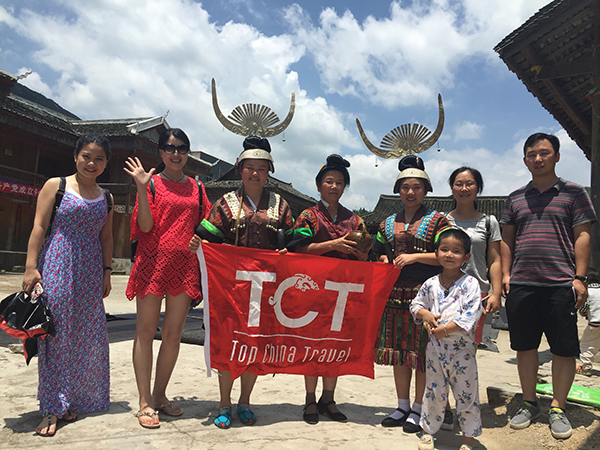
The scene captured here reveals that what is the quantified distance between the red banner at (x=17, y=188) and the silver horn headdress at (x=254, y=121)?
53.0 feet

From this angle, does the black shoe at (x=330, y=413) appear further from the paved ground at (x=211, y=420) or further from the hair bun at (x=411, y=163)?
the hair bun at (x=411, y=163)

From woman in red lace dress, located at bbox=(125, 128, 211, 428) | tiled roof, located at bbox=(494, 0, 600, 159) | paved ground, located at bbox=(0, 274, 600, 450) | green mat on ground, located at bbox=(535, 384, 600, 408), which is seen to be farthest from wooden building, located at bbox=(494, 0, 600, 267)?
woman in red lace dress, located at bbox=(125, 128, 211, 428)

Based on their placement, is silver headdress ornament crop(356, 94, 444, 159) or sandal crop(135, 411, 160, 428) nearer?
sandal crop(135, 411, 160, 428)

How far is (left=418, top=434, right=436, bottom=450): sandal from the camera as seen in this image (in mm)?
2560

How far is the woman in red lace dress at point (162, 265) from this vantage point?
294 centimetres

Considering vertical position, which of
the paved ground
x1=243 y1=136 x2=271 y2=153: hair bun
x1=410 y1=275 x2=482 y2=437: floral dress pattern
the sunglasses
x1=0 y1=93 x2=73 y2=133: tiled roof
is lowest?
the paved ground

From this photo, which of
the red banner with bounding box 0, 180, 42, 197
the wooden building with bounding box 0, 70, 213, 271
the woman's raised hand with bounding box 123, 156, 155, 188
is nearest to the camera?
the woman's raised hand with bounding box 123, 156, 155, 188

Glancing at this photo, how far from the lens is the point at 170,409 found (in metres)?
3.01

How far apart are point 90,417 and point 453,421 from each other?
2.79m

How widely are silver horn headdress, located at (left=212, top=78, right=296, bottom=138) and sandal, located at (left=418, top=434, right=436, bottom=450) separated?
8.72 feet

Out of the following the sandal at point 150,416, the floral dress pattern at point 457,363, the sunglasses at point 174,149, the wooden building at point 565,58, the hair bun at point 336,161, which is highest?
the wooden building at point 565,58

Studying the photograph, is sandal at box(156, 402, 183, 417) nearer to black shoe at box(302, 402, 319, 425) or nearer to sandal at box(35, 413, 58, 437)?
sandal at box(35, 413, 58, 437)

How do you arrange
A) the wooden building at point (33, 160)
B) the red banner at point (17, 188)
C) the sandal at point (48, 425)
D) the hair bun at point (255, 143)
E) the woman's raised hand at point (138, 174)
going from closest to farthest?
the sandal at point (48, 425)
the woman's raised hand at point (138, 174)
the hair bun at point (255, 143)
the red banner at point (17, 188)
the wooden building at point (33, 160)

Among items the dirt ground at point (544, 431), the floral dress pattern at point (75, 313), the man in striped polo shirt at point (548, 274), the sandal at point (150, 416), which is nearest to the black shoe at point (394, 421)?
the dirt ground at point (544, 431)
